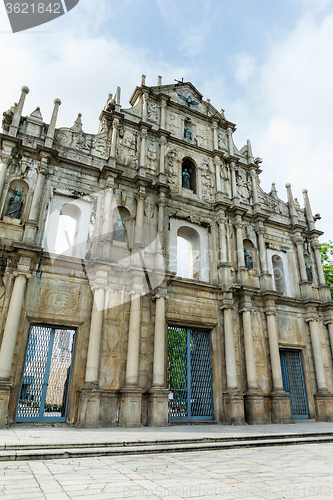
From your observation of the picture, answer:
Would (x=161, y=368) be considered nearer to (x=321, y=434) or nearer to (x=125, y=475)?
(x=321, y=434)

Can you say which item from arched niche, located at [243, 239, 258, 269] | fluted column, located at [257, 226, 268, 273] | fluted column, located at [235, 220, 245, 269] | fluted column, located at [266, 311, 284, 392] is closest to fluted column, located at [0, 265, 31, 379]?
fluted column, located at [235, 220, 245, 269]

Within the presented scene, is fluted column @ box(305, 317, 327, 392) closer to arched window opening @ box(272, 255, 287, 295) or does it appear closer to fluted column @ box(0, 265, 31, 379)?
arched window opening @ box(272, 255, 287, 295)

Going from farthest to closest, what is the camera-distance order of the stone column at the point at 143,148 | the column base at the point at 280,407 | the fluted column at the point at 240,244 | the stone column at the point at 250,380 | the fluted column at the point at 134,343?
1. the fluted column at the point at 240,244
2. the stone column at the point at 143,148
3. the column base at the point at 280,407
4. the stone column at the point at 250,380
5. the fluted column at the point at 134,343

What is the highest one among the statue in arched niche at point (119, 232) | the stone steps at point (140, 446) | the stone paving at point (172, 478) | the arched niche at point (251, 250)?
the arched niche at point (251, 250)

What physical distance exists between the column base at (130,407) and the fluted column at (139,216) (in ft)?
17.1

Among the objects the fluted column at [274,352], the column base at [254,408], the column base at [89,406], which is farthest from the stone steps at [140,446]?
the fluted column at [274,352]

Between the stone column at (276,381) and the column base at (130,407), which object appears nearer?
the column base at (130,407)

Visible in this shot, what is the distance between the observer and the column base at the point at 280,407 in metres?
13.3

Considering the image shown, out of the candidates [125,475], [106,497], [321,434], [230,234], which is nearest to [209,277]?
[230,234]

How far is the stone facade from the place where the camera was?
1101 cm

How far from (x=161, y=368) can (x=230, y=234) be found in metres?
7.23

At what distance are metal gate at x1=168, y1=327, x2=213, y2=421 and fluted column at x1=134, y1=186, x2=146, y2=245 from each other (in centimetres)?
362

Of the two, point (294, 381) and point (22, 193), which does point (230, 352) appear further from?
point (22, 193)

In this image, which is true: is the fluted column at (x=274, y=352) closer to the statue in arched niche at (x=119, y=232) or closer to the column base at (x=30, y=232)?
the statue in arched niche at (x=119, y=232)
